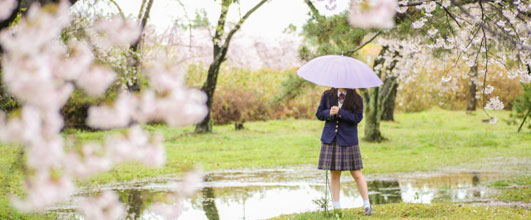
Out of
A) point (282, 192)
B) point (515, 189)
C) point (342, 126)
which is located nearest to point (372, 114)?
point (515, 189)

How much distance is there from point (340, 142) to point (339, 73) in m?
0.68

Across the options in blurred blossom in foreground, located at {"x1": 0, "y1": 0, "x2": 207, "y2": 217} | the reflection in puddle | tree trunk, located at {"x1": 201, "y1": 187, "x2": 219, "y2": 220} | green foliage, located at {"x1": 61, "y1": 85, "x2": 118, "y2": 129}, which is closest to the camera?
blurred blossom in foreground, located at {"x1": 0, "y1": 0, "x2": 207, "y2": 217}

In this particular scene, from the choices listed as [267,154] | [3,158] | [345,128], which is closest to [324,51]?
[267,154]

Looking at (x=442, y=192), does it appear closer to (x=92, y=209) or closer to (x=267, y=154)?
(x=267, y=154)

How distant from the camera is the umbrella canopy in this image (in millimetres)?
5871

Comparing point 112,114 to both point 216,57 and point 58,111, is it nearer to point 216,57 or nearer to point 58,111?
point 58,111

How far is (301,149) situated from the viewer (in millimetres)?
14578

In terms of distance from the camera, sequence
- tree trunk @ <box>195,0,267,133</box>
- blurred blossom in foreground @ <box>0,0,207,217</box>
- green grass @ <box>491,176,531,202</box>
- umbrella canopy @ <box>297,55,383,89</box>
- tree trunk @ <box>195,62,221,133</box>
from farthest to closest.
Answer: tree trunk @ <box>195,62,221,133</box>
tree trunk @ <box>195,0,267,133</box>
green grass @ <box>491,176,531,202</box>
umbrella canopy @ <box>297,55,383,89</box>
blurred blossom in foreground @ <box>0,0,207,217</box>

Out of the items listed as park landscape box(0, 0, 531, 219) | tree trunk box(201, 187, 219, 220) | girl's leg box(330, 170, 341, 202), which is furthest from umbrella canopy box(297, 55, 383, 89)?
tree trunk box(201, 187, 219, 220)

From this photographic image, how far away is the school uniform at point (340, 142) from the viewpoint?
5996 millimetres

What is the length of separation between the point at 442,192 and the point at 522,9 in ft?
10.1

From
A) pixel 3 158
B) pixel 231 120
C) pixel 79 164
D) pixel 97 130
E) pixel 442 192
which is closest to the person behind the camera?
pixel 79 164

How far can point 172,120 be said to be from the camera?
2377 mm

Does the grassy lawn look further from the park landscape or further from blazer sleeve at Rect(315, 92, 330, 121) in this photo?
blazer sleeve at Rect(315, 92, 330, 121)
